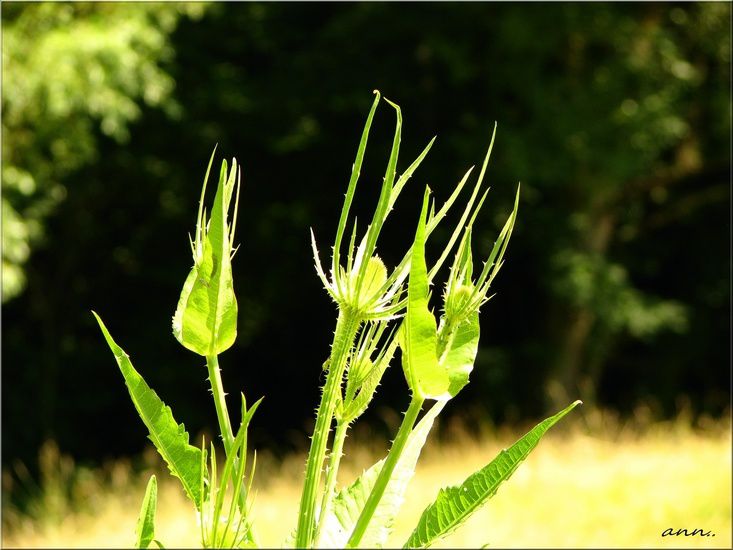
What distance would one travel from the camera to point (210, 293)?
0.75m

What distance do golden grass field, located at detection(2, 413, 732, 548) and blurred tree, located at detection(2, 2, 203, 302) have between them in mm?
1784


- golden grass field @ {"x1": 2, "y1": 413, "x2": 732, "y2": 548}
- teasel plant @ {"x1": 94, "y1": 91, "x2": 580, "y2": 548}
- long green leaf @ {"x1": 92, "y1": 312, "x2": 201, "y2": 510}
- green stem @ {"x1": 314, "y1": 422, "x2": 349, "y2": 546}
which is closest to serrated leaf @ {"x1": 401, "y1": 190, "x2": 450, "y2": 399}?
teasel plant @ {"x1": 94, "y1": 91, "x2": 580, "y2": 548}

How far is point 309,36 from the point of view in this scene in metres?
9.08

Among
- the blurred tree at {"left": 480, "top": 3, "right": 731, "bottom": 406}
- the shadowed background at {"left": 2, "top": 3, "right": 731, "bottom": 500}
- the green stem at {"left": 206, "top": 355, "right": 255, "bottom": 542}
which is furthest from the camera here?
the shadowed background at {"left": 2, "top": 3, "right": 731, "bottom": 500}

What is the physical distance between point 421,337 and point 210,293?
0.19 m

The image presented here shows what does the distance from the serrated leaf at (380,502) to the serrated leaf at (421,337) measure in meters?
0.07

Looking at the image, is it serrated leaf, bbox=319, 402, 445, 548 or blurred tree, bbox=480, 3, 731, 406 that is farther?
blurred tree, bbox=480, 3, 731, 406

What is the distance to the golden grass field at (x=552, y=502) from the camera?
2783mm

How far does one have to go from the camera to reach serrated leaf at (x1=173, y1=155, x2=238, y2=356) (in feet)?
2.37

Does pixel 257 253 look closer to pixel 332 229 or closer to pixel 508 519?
pixel 332 229
